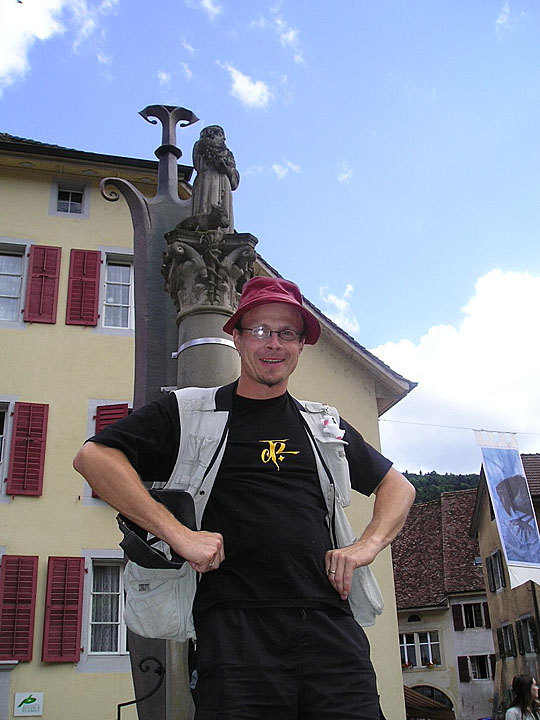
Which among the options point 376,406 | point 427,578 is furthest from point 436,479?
point 376,406

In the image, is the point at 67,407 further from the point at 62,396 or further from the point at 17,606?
the point at 17,606

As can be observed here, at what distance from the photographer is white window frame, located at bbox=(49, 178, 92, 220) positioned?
49.7 feet

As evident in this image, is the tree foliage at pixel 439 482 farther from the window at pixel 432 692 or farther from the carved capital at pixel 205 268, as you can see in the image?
the carved capital at pixel 205 268

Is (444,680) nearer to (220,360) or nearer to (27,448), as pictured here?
(27,448)

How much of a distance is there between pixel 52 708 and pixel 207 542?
36.3 ft

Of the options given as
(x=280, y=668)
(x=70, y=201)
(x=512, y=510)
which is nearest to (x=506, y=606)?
(x=512, y=510)

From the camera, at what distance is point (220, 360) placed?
3.76 metres

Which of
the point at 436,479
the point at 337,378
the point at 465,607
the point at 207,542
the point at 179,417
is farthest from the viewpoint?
the point at 436,479

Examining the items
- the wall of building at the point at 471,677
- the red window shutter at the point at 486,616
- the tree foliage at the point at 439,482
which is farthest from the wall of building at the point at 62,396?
the tree foliage at the point at 439,482

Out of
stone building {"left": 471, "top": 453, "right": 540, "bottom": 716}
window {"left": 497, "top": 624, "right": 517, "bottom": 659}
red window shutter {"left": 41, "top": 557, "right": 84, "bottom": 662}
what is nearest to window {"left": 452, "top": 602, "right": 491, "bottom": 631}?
stone building {"left": 471, "top": 453, "right": 540, "bottom": 716}

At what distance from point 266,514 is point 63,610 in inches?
431

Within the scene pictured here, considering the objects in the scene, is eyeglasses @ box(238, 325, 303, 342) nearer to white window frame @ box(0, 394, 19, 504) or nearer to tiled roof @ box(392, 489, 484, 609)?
white window frame @ box(0, 394, 19, 504)

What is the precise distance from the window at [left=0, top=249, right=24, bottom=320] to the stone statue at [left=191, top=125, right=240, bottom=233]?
10533mm

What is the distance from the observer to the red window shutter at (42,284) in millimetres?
14047
